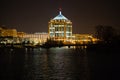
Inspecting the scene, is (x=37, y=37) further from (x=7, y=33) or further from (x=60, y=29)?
(x=7, y=33)

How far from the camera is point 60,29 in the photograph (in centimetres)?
12825

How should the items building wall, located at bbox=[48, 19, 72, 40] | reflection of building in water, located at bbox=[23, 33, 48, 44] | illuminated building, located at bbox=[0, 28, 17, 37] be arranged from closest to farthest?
reflection of building in water, located at bbox=[23, 33, 48, 44] → building wall, located at bbox=[48, 19, 72, 40] → illuminated building, located at bbox=[0, 28, 17, 37]

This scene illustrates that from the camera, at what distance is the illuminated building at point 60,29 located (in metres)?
126

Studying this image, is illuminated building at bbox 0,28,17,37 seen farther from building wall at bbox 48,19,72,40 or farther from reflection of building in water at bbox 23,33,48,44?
building wall at bbox 48,19,72,40

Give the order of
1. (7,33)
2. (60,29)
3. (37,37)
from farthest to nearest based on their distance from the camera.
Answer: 1. (7,33)
2. (60,29)
3. (37,37)

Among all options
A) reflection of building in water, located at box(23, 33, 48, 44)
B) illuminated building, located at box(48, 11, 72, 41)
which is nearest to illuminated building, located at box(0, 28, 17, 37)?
reflection of building in water, located at box(23, 33, 48, 44)

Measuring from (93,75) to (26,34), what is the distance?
10877 centimetres

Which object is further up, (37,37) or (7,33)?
(7,33)

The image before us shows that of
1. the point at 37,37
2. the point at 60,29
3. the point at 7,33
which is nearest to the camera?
the point at 37,37

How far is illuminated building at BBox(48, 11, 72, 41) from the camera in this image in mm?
126463

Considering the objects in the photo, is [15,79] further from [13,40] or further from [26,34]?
[26,34]

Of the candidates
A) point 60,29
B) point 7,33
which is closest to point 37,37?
point 60,29

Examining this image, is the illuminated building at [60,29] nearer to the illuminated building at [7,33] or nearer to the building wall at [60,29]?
the building wall at [60,29]

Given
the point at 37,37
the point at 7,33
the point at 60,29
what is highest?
the point at 60,29
